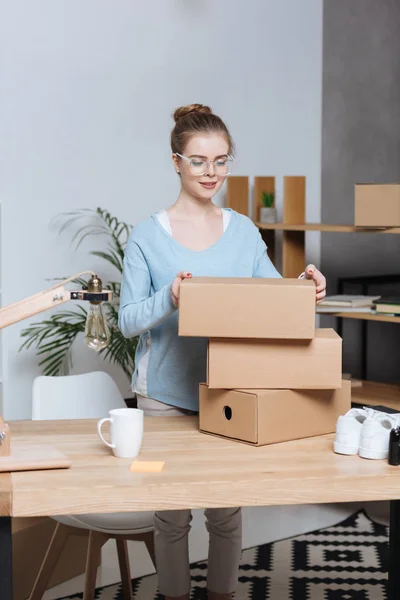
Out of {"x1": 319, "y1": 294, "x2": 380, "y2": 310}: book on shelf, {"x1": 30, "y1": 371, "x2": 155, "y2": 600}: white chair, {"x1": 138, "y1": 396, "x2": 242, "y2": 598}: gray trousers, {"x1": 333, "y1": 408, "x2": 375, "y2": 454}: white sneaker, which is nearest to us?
{"x1": 333, "y1": 408, "x2": 375, "y2": 454}: white sneaker

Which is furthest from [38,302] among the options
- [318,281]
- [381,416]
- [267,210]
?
[267,210]

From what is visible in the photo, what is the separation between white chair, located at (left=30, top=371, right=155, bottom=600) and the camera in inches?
103

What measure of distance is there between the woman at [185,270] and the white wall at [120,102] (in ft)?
4.68

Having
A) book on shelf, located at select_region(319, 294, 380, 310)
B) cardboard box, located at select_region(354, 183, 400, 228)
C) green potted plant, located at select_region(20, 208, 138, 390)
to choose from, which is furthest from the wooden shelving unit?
green potted plant, located at select_region(20, 208, 138, 390)

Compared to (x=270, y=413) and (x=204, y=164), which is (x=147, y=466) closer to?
(x=270, y=413)

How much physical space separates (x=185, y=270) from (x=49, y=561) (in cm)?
102

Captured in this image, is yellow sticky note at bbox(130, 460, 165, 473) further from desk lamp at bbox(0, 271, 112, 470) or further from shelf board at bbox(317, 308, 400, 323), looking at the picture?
shelf board at bbox(317, 308, 400, 323)

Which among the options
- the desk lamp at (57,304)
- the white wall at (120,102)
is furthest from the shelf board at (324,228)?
the desk lamp at (57,304)

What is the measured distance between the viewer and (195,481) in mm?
1773

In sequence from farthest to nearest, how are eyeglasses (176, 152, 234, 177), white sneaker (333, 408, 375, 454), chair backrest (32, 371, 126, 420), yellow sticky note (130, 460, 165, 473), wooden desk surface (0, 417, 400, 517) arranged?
chair backrest (32, 371, 126, 420) → eyeglasses (176, 152, 234, 177) → white sneaker (333, 408, 375, 454) → yellow sticky note (130, 460, 165, 473) → wooden desk surface (0, 417, 400, 517)

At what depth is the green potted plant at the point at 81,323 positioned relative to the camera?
377cm

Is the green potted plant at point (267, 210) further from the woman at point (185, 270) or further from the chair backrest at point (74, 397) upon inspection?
the woman at point (185, 270)

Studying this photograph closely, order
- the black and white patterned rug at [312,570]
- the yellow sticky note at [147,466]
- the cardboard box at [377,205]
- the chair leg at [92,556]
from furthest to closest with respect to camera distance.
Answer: the cardboard box at [377,205] → the black and white patterned rug at [312,570] → the chair leg at [92,556] → the yellow sticky note at [147,466]

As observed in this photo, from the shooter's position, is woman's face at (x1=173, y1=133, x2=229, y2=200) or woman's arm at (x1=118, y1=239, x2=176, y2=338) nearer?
A: woman's arm at (x1=118, y1=239, x2=176, y2=338)
